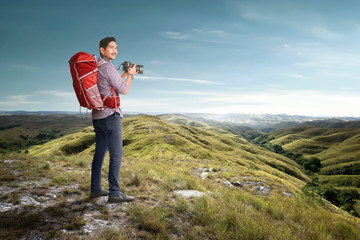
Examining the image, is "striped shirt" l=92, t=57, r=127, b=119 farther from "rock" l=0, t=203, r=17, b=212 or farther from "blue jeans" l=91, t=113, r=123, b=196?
"rock" l=0, t=203, r=17, b=212

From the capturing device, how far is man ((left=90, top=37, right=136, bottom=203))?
4.60 metres

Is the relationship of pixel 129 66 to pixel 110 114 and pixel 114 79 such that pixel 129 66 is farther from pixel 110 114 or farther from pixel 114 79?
pixel 110 114

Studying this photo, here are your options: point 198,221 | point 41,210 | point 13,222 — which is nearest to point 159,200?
point 198,221

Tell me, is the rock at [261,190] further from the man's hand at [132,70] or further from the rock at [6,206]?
the rock at [6,206]

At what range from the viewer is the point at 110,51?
487cm

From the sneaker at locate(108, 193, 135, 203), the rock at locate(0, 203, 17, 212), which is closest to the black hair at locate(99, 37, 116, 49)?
the sneaker at locate(108, 193, 135, 203)

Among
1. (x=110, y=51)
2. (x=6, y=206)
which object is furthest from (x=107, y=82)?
(x=6, y=206)

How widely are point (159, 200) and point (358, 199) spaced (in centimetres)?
13662

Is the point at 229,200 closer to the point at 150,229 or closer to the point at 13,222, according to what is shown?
the point at 150,229

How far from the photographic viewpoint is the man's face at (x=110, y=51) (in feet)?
16.0

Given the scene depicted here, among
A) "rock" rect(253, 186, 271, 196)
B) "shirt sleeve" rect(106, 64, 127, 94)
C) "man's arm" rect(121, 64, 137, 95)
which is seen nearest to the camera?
"shirt sleeve" rect(106, 64, 127, 94)

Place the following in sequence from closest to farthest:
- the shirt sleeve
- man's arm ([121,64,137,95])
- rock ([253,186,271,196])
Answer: the shirt sleeve < man's arm ([121,64,137,95]) < rock ([253,186,271,196])

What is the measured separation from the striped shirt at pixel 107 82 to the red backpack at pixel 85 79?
258 mm

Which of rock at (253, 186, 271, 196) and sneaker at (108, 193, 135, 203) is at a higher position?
sneaker at (108, 193, 135, 203)
